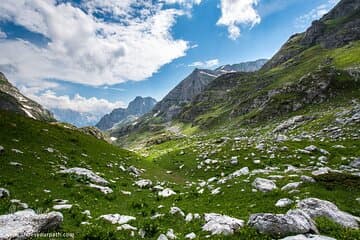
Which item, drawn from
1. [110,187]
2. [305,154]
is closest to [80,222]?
[110,187]

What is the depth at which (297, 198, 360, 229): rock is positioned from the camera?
1312 cm

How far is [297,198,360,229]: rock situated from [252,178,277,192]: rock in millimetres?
4056

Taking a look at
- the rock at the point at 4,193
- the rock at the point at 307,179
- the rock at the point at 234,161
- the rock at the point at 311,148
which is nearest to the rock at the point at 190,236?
the rock at the point at 307,179

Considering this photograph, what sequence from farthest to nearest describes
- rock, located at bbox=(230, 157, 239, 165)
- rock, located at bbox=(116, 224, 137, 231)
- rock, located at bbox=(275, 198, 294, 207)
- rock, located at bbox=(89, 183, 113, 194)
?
rock, located at bbox=(230, 157, 239, 165)
rock, located at bbox=(89, 183, 113, 194)
rock, located at bbox=(275, 198, 294, 207)
rock, located at bbox=(116, 224, 137, 231)

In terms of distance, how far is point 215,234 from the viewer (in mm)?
12797

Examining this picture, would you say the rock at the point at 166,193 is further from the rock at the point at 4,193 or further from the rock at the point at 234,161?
the rock at the point at 234,161

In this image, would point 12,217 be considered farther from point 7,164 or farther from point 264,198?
point 264,198

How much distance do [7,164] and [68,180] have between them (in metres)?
5.34

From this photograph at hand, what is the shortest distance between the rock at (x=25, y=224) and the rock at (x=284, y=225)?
30.6 ft

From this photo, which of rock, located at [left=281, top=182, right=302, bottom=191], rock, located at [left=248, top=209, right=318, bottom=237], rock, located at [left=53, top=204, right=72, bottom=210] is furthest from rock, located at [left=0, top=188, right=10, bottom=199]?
rock, located at [left=281, top=182, right=302, bottom=191]

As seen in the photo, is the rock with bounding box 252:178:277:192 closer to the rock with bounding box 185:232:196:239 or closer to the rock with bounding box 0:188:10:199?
the rock with bounding box 185:232:196:239

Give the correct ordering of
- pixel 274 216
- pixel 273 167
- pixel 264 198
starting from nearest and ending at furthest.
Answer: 1. pixel 274 216
2. pixel 264 198
3. pixel 273 167

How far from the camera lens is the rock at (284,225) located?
11.7 m

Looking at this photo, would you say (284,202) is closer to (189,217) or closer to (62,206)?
(189,217)
